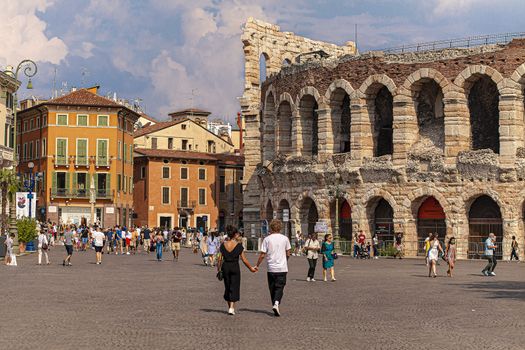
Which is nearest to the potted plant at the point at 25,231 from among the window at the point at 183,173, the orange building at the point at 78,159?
the orange building at the point at 78,159

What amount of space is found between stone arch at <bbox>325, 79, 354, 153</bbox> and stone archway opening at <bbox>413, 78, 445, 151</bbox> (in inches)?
158

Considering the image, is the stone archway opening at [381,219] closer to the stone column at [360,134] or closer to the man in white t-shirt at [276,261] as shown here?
the stone column at [360,134]

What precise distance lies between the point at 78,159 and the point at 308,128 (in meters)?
29.8

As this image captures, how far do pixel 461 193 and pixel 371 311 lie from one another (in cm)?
3274

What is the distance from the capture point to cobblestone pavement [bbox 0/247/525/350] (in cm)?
1474

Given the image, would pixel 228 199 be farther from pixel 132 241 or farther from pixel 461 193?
pixel 461 193

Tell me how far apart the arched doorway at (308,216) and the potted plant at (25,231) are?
16.6 m

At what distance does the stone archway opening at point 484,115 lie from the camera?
172 ft

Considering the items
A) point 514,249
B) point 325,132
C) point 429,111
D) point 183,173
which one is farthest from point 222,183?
point 514,249

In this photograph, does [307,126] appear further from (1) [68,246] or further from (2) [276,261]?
(2) [276,261]

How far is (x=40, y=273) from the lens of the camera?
33000 millimetres

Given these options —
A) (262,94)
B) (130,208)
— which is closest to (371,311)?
(262,94)

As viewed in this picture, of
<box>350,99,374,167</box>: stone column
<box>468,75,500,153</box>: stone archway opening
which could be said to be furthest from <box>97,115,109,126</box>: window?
<box>468,75,500,153</box>: stone archway opening

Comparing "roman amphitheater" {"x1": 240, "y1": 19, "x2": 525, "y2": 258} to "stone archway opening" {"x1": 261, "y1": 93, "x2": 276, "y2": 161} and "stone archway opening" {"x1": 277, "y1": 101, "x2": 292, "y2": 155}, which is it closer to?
"stone archway opening" {"x1": 277, "y1": 101, "x2": 292, "y2": 155}
